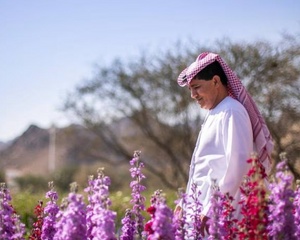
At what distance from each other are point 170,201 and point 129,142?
6.84 m

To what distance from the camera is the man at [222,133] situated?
149 inches

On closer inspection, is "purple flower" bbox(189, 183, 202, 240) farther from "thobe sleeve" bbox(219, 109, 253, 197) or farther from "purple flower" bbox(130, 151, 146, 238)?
"purple flower" bbox(130, 151, 146, 238)

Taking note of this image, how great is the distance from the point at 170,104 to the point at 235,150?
40.9 feet

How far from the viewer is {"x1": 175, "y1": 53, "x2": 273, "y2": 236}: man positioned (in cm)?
380

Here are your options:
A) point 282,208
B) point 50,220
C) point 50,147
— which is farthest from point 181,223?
point 50,147

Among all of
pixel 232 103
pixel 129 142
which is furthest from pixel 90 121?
pixel 232 103

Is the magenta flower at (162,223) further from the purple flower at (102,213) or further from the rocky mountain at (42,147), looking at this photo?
the rocky mountain at (42,147)

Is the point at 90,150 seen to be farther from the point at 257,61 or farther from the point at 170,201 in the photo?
the point at 170,201

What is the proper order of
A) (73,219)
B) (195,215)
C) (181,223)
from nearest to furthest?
(73,219) < (181,223) < (195,215)

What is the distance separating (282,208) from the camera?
10.9 feet

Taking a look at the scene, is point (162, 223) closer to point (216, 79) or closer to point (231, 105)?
point (231, 105)

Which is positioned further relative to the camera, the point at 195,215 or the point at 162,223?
the point at 195,215

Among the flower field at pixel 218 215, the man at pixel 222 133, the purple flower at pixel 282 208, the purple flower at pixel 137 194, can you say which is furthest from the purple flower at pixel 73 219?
the purple flower at pixel 282 208

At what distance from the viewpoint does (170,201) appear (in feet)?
35.9
